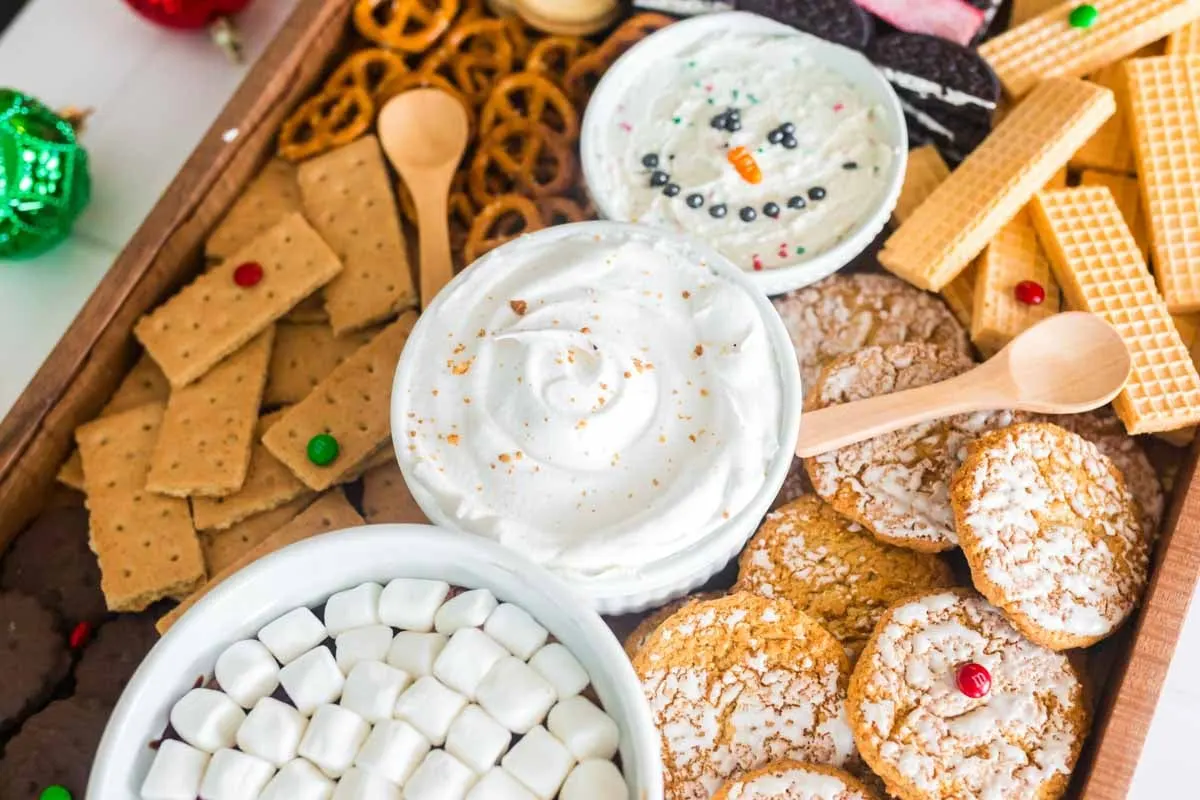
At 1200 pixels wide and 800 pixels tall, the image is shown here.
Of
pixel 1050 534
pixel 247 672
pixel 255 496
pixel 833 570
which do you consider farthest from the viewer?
pixel 255 496

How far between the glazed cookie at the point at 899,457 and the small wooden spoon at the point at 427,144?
71 cm

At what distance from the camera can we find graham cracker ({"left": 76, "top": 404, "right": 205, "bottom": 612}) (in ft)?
5.13

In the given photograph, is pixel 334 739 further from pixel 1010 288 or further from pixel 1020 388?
pixel 1010 288

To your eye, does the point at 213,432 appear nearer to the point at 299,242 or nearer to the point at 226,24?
the point at 299,242

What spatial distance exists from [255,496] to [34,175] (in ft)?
2.09

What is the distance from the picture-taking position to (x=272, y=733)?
116 cm

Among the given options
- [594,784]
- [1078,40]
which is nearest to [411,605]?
[594,784]

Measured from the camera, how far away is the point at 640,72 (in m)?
1.78

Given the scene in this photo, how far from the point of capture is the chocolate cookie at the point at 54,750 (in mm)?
1445

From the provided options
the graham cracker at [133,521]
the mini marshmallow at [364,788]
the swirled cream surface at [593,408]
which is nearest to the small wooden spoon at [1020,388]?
the swirled cream surface at [593,408]

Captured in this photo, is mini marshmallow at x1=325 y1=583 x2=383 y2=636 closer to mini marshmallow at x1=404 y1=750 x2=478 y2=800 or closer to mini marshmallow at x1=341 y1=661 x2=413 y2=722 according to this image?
mini marshmallow at x1=341 y1=661 x2=413 y2=722

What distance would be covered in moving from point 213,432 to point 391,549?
1.75 feet

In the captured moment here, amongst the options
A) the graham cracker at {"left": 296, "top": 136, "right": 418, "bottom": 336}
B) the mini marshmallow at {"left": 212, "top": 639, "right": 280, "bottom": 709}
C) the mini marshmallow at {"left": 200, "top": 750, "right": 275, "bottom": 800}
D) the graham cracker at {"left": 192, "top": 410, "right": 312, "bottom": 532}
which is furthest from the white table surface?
the mini marshmallow at {"left": 200, "top": 750, "right": 275, "bottom": 800}

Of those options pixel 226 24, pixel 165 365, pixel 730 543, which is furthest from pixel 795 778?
pixel 226 24
